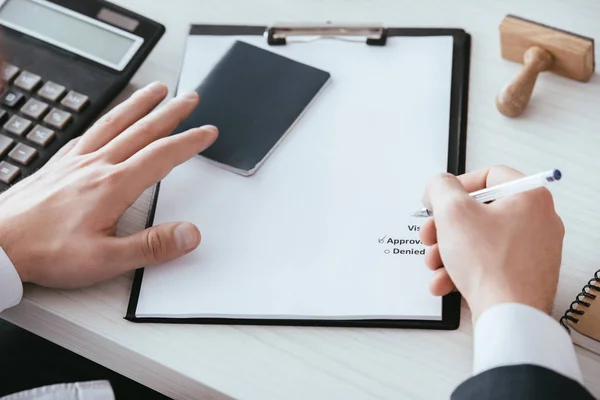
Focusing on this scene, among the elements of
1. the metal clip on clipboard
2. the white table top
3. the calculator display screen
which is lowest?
the white table top

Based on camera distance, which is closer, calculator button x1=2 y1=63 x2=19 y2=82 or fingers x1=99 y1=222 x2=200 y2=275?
fingers x1=99 y1=222 x2=200 y2=275

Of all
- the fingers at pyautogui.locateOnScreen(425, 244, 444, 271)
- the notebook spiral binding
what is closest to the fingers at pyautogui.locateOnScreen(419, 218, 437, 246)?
the fingers at pyautogui.locateOnScreen(425, 244, 444, 271)

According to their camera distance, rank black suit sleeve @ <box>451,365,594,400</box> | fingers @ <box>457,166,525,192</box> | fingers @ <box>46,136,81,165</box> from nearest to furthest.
→ black suit sleeve @ <box>451,365,594,400</box>
fingers @ <box>457,166,525,192</box>
fingers @ <box>46,136,81,165</box>

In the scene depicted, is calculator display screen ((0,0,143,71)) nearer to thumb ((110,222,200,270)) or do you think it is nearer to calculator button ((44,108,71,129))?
calculator button ((44,108,71,129))

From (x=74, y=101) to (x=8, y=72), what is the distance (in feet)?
0.24

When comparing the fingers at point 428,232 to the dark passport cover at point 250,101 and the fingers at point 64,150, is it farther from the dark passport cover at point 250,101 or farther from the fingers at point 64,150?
the fingers at point 64,150

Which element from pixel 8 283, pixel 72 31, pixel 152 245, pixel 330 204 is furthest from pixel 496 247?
pixel 72 31

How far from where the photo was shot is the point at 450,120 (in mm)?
693

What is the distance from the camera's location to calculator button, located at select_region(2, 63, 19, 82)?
73 cm

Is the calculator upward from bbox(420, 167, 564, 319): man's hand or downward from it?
upward

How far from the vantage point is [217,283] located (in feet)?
2.02

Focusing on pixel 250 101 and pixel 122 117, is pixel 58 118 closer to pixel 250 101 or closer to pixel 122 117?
pixel 122 117

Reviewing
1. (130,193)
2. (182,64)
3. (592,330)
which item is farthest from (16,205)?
(592,330)

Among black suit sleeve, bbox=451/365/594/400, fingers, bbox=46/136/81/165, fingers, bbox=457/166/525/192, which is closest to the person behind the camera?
black suit sleeve, bbox=451/365/594/400
